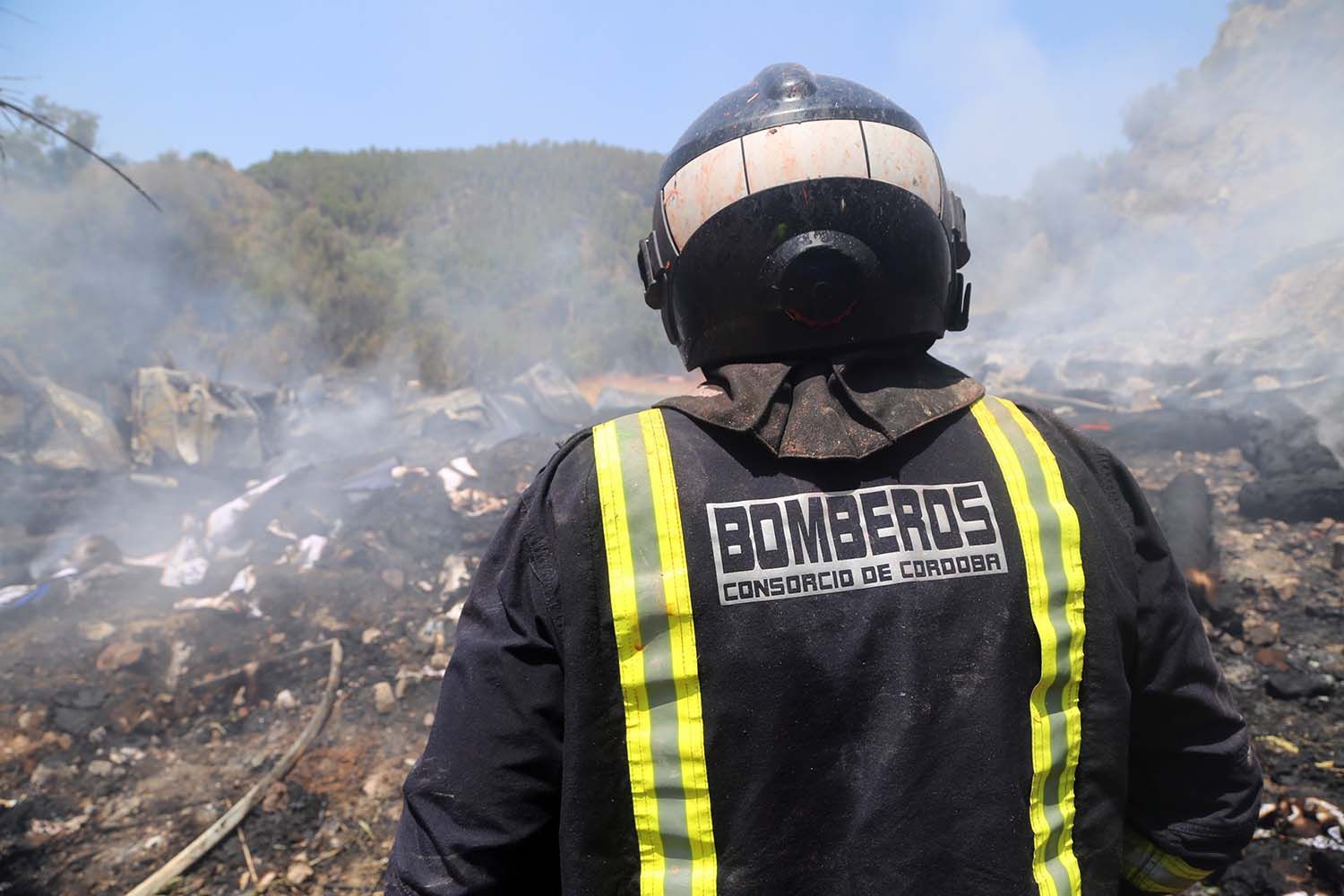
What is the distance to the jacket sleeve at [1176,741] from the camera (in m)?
1.09

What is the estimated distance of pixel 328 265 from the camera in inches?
843

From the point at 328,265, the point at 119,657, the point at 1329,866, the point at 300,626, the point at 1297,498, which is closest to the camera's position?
the point at 1329,866

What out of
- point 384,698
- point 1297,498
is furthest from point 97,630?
point 1297,498

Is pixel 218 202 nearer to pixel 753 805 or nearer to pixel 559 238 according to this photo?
pixel 559 238

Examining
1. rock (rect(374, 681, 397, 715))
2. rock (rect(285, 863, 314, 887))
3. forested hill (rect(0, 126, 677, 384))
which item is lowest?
rock (rect(285, 863, 314, 887))

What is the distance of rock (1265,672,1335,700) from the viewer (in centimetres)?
404

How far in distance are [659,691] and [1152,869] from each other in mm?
939

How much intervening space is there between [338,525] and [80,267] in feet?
35.6

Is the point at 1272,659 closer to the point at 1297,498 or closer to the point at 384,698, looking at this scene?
the point at 1297,498

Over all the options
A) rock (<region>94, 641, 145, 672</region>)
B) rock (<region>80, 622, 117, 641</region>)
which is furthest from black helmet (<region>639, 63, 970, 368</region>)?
rock (<region>80, 622, 117, 641</region>)

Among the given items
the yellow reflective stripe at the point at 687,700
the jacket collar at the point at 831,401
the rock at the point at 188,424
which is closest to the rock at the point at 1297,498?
the jacket collar at the point at 831,401

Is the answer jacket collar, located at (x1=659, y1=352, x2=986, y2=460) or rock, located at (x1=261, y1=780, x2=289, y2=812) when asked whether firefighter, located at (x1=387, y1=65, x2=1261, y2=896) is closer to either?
jacket collar, located at (x1=659, y1=352, x2=986, y2=460)

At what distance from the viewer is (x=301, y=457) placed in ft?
36.3

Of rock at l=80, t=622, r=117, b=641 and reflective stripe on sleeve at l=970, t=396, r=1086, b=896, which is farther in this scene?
→ rock at l=80, t=622, r=117, b=641
